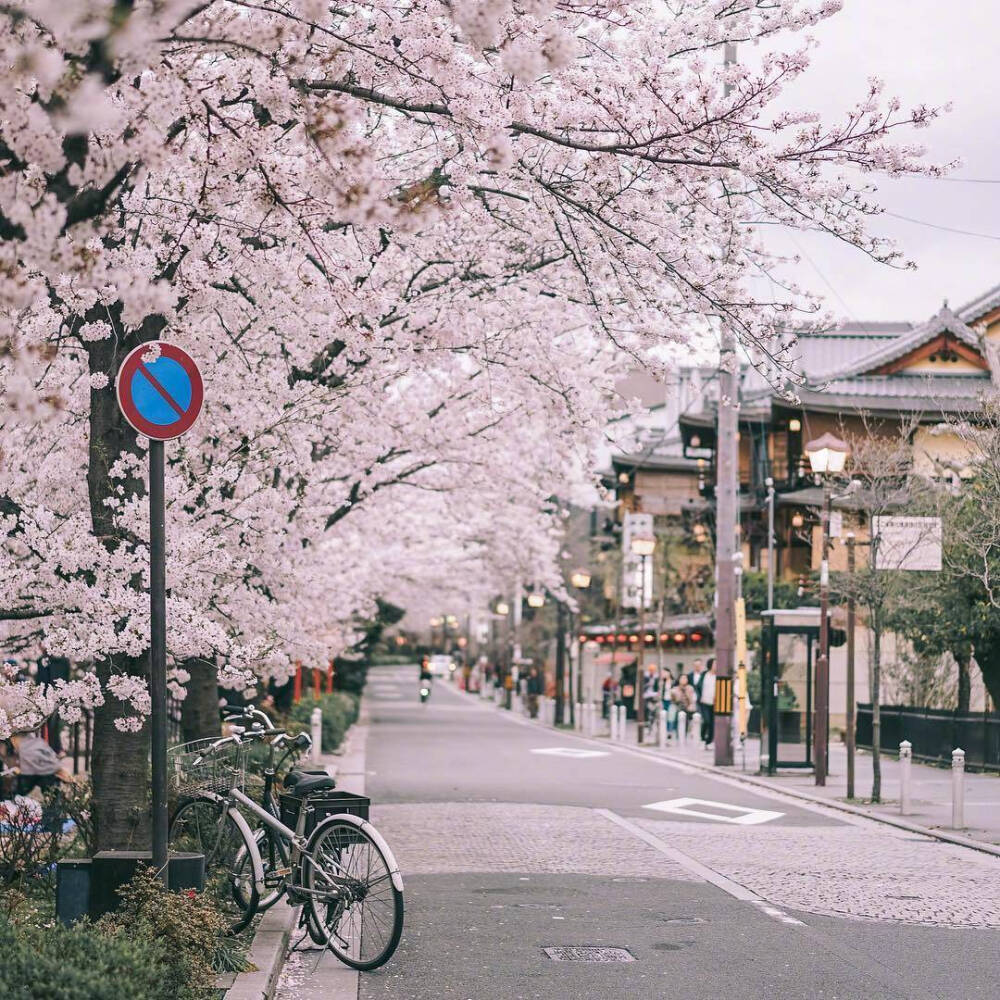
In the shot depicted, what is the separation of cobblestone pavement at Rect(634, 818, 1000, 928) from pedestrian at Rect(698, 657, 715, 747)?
575 inches

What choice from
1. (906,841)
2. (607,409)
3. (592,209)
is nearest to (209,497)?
(592,209)

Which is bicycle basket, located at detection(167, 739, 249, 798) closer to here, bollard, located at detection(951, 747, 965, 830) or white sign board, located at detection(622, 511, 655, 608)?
bollard, located at detection(951, 747, 965, 830)

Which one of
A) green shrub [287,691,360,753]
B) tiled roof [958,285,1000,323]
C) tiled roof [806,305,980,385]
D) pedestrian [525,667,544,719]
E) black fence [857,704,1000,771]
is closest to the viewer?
black fence [857,704,1000,771]

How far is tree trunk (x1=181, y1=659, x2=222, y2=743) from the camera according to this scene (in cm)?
1537

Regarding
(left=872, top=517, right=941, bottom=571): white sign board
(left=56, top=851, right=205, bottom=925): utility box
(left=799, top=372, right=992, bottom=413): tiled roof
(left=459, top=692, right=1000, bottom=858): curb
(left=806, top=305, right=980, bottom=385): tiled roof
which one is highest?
(left=806, top=305, right=980, bottom=385): tiled roof

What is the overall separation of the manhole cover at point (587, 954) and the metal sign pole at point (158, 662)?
2.86 meters

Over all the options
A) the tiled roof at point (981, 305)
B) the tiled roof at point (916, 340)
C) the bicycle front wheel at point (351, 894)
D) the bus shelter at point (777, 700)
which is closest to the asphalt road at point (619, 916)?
the bicycle front wheel at point (351, 894)

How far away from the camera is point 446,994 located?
27.1 feet

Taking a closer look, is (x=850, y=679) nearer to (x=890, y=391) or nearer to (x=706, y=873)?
(x=706, y=873)

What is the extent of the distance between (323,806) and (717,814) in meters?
10.5

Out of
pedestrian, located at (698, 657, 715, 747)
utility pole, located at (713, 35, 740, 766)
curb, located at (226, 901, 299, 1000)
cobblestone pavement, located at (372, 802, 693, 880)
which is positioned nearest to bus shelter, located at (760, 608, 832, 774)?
utility pole, located at (713, 35, 740, 766)

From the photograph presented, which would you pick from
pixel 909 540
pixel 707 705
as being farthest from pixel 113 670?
pixel 707 705

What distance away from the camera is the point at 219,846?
9.80m

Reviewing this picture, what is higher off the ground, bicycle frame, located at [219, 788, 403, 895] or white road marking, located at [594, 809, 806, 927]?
bicycle frame, located at [219, 788, 403, 895]
